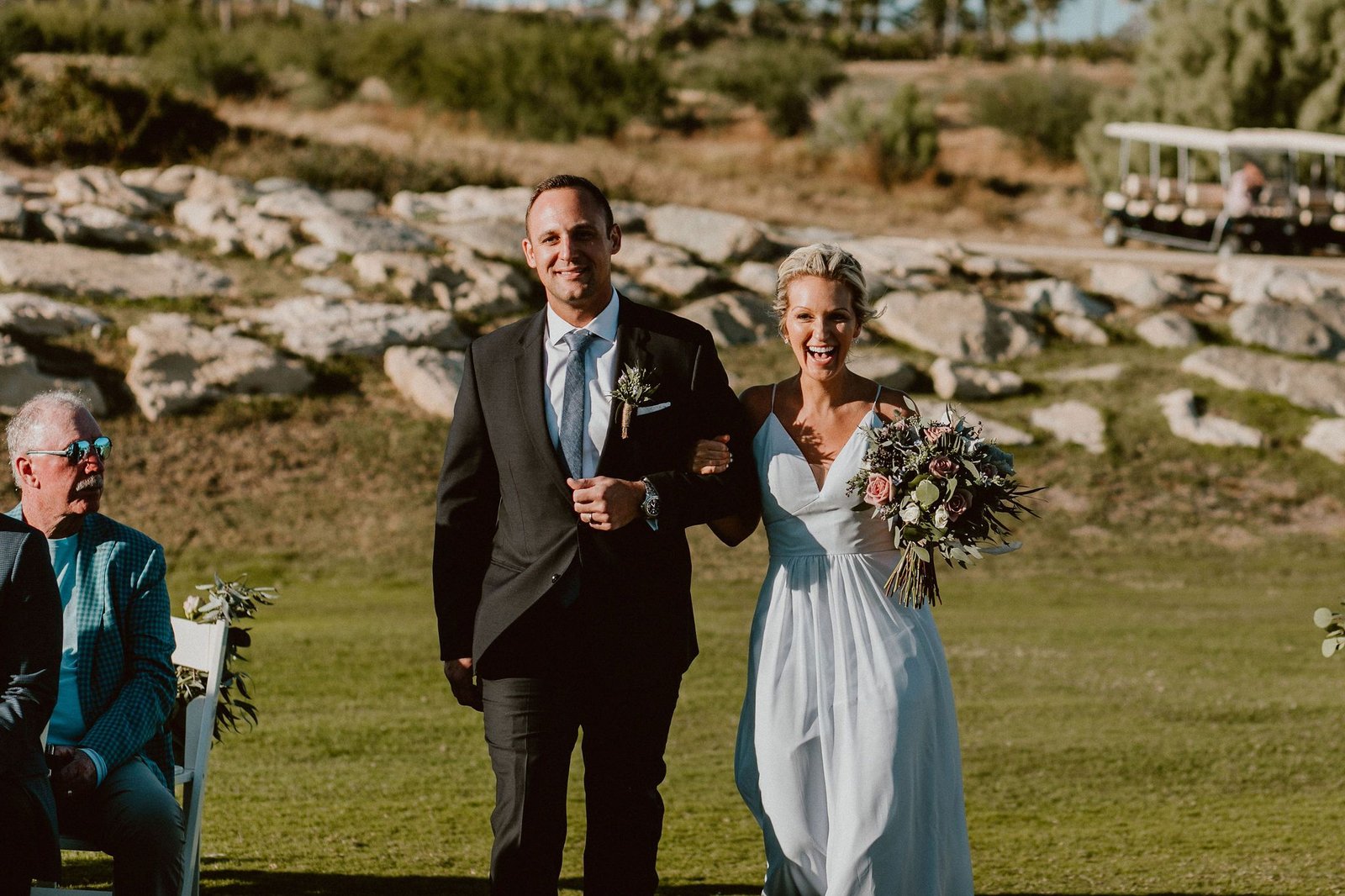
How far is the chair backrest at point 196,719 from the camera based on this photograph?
4.27m

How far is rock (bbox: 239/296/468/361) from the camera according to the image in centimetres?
1602

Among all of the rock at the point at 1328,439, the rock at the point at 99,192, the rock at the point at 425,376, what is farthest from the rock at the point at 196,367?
the rock at the point at 1328,439

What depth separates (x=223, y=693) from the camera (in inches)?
183

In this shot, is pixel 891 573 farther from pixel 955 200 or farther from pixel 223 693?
pixel 955 200

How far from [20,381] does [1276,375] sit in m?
13.1

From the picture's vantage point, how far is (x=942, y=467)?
410 cm

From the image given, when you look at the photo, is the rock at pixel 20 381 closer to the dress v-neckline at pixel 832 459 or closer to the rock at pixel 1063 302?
the dress v-neckline at pixel 832 459

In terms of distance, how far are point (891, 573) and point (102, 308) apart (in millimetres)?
13349

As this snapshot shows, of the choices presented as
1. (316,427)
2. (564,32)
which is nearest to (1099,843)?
(316,427)

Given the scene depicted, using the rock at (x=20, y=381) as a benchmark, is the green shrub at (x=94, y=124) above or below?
above

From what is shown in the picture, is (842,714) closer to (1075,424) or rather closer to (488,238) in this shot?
(1075,424)

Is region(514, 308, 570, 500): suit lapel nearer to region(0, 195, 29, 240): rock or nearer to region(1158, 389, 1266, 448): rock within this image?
region(1158, 389, 1266, 448): rock

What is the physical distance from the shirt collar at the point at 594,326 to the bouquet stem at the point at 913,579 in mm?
1011

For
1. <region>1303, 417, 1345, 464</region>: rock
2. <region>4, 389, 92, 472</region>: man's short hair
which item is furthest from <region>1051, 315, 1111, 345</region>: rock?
<region>4, 389, 92, 472</region>: man's short hair
